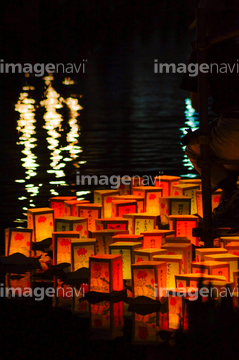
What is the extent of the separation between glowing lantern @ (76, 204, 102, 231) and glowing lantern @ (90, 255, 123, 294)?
3.96 feet

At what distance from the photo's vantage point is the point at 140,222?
518 cm

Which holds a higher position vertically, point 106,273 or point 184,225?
point 184,225

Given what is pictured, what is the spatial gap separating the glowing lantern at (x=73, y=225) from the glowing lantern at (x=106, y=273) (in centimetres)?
80

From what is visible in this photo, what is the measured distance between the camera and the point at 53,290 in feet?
14.1

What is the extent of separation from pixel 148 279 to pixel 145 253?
0.27m

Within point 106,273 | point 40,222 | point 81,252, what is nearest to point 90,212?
point 40,222

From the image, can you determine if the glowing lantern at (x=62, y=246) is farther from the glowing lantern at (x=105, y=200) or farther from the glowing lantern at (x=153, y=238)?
the glowing lantern at (x=105, y=200)

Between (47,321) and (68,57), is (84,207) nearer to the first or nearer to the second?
(47,321)

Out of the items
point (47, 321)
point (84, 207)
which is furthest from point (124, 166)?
point (47, 321)

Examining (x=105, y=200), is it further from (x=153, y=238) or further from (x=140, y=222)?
(x=153, y=238)

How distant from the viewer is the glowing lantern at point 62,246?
4.72m

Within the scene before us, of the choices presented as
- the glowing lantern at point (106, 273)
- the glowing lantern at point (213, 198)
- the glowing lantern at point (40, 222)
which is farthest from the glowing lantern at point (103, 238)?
the glowing lantern at point (213, 198)

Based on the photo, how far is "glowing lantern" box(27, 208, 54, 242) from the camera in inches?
208

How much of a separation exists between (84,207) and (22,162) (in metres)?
3.04
